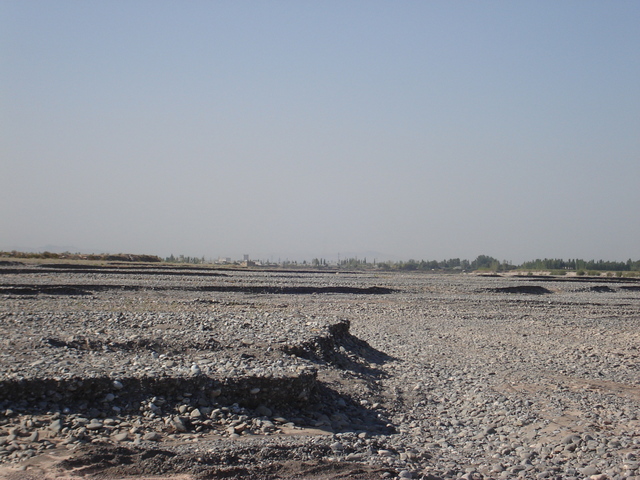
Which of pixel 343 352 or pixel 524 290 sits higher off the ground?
pixel 524 290

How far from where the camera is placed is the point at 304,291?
3459 cm

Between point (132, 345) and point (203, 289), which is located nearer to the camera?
point (132, 345)

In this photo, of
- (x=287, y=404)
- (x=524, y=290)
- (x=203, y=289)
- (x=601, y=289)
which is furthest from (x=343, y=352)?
(x=601, y=289)

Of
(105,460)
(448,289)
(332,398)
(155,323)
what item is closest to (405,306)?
(448,289)

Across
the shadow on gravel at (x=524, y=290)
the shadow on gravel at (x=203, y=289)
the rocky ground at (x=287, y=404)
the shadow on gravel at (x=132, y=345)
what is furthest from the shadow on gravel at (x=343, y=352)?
the shadow on gravel at (x=524, y=290)

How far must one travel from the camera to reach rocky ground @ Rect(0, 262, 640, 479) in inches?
255

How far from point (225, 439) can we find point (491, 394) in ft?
18.3

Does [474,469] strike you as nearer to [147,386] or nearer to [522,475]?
[522,475]

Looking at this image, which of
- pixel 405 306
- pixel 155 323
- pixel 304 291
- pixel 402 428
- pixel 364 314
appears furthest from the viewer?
pixel 304 291

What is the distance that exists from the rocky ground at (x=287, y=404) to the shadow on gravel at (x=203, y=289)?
13410 mm

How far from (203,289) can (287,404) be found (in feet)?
80.7

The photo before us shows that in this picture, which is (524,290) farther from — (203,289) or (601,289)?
(203,289)

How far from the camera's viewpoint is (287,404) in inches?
325

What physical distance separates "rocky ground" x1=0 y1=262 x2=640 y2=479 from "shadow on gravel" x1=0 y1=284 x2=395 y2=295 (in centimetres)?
1341
